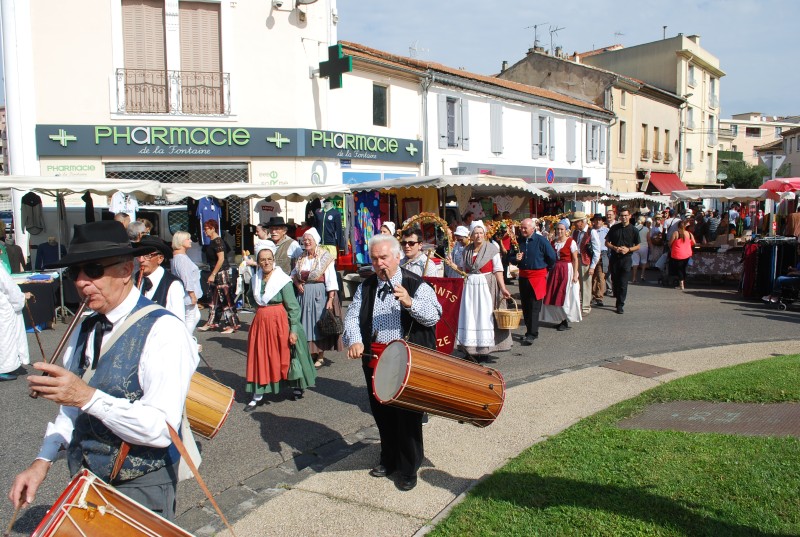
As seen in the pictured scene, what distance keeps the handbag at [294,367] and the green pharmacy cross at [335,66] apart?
38.6ft

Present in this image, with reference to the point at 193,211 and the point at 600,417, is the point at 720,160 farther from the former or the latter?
the point at 600,417

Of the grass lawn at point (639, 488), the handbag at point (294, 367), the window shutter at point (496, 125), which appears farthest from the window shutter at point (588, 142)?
the grass lawn at point (639, 488)

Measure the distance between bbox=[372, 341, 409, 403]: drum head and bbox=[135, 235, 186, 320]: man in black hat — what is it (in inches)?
68.6

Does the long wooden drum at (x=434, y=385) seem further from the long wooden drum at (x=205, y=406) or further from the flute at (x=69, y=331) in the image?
the flute at (x=69, y=331)

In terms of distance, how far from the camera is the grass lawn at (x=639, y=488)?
3.72 metres

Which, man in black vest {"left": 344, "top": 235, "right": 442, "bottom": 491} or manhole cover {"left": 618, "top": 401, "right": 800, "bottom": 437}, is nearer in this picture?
man in black vest {"left": 344, "top": 235, "right": 442, "bottom": 491}

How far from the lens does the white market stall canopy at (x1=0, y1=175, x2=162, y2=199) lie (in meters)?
11.1

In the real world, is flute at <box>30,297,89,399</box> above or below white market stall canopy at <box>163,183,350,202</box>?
below

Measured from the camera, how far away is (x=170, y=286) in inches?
204

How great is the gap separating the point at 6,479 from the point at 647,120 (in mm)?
37904

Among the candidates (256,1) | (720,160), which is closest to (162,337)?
(256,1)

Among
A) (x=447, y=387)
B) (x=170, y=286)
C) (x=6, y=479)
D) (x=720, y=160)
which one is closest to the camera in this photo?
(x=447, y=387)

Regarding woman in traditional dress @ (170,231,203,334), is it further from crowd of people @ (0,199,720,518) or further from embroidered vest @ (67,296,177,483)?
embroidered vest @ (67,296,177,483)

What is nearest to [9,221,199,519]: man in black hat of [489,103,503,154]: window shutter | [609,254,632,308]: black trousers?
[609,254,632,308]: black trousers
